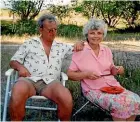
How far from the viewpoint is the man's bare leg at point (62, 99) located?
Result: 3.70 meters

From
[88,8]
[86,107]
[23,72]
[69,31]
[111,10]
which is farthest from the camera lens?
[111,10]

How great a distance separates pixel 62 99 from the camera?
3.70m

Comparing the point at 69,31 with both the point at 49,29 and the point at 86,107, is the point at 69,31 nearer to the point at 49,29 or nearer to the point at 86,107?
the point at 86,107

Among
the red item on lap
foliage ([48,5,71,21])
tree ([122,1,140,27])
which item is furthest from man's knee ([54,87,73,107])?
tree ([122,1,140,27])

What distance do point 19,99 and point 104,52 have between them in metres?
1.19

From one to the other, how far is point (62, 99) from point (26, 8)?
8.75 m

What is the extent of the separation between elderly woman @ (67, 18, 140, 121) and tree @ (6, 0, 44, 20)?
6.64 metres

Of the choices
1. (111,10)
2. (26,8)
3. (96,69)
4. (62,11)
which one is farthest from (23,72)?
(111,10)

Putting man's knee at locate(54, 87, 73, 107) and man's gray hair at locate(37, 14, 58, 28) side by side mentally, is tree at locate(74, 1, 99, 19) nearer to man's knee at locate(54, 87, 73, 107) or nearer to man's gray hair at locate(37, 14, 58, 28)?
man's gray hair at locate(37, 14, 58, 28)

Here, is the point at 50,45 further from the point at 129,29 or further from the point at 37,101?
the point at 129,29

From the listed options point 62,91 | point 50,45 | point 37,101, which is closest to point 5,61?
point 37,101

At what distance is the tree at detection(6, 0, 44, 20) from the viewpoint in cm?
1143

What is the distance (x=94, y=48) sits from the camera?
4266 millimetres

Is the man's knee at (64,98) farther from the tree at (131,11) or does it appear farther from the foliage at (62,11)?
the tree at (131,11)
